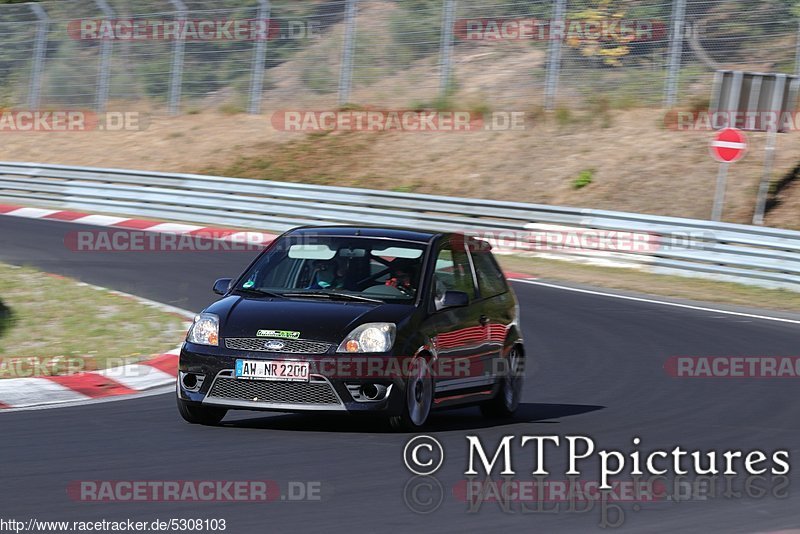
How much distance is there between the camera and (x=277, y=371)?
881 centimetres

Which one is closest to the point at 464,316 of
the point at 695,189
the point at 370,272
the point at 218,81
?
the point at 370,272

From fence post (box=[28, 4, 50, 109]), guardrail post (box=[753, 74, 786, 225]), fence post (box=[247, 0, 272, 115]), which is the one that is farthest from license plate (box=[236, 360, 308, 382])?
fence post (box=[28, 4, 50, 109])

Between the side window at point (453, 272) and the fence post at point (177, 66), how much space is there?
24273 mm

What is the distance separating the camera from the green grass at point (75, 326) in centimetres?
1214

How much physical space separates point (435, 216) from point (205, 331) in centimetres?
1552

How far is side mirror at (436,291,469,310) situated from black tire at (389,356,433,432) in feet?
1.56

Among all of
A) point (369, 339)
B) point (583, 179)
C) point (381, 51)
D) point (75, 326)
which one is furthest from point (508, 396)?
point (381, 51)

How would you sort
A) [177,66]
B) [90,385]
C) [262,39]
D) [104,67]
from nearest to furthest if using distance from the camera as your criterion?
[90,385], [262,39], [177,66], [104,67]

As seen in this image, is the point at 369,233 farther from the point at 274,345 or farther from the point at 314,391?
the point at 314,391

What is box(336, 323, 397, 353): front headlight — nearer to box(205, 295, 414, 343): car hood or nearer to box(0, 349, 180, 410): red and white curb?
box(205, 295, 414, 343): car hood

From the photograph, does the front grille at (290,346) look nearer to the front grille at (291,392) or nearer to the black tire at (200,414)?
the front grille at (291,392)

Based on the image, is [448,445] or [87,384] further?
[87,384]

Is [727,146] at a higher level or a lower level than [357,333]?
lower

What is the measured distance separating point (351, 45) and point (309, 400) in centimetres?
2358
